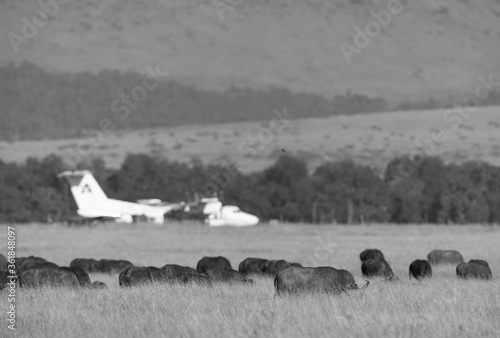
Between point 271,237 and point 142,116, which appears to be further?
point 142,116

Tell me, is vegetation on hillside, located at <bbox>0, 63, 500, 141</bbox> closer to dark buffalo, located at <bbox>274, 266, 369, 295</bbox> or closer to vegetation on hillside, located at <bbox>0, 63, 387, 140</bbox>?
vegetation on hillside, located at <bbox>0, 63, 387, 140</bbox>

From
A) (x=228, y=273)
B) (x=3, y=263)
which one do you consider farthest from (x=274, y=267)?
(x=3, y=263)

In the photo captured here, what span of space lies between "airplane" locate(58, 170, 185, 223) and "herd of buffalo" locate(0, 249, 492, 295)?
35890 mm

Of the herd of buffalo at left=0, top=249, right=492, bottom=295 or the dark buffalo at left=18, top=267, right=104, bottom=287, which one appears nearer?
the herd of buffalo at left=0, top=249, right=492, bottom=295

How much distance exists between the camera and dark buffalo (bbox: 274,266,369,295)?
19656 millimetres


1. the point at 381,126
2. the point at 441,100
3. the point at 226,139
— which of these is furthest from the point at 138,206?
the point at 441,100

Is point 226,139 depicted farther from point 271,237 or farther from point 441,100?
point 271,237

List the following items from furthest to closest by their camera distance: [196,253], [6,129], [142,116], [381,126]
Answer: [142,116] → [6,129] → [381,126] → [196,253]

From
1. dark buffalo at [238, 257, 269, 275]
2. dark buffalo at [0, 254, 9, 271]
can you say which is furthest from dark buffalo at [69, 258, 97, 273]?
dark buffalo at [238, 257, 269, 275]

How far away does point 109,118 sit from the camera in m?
193

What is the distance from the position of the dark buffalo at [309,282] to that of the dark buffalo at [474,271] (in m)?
6.33

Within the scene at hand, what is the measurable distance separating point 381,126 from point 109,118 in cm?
5697

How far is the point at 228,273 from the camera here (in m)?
23.7

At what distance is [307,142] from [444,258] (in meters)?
107
